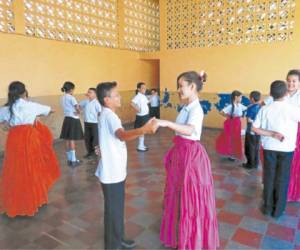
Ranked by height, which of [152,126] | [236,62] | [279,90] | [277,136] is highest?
[236,62]

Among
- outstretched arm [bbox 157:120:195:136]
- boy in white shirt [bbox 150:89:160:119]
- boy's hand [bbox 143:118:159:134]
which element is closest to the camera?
boy's hand [bbox 143:118:159:134]

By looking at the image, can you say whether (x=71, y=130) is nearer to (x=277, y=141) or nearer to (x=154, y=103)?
(x=277, y=141)

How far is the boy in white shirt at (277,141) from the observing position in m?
2.53

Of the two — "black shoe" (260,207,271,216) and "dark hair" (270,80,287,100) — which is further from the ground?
"dark hair" (270,80,287,100)

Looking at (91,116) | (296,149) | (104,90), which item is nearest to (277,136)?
(296,149)

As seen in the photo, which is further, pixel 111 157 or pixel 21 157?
pixel 21 157

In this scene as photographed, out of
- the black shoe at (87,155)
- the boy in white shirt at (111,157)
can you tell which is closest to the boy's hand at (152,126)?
the boy in white shirt at (111,157)

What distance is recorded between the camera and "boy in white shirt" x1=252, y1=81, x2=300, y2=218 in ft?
8.30

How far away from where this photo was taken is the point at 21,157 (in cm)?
280

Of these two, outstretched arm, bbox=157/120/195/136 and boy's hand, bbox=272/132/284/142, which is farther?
boy's hand, bbox=272/132/284/142

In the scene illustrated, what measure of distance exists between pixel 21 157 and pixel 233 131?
3.32 meters

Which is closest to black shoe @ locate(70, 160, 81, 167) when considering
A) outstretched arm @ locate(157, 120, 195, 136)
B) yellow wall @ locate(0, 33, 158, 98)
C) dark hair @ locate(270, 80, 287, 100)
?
yellow wall @ locate(0, 33, 158, 98)

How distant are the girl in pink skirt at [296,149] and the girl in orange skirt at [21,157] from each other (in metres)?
2.68

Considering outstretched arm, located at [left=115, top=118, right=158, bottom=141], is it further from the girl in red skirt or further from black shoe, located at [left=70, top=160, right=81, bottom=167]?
the girl in red skirt
